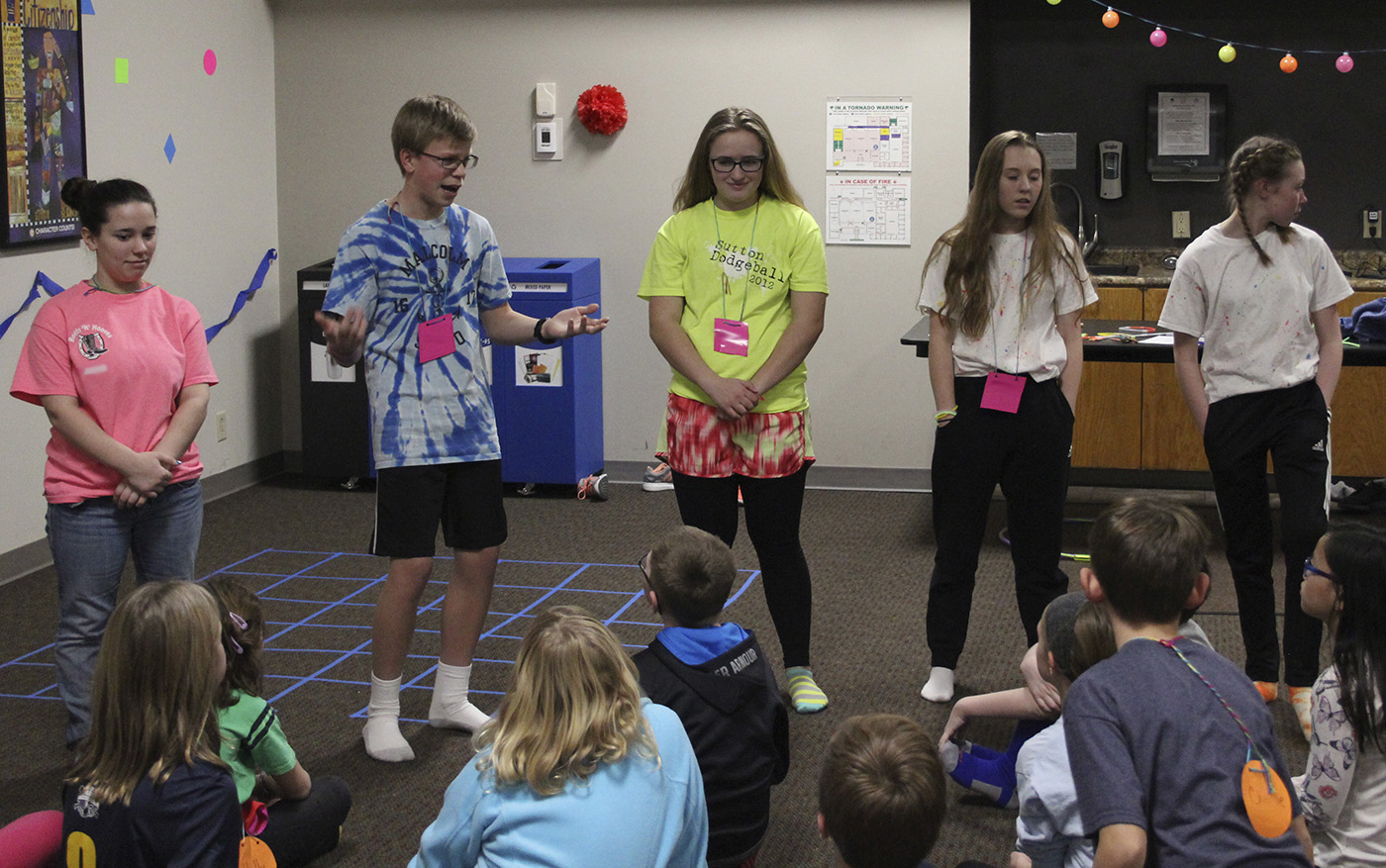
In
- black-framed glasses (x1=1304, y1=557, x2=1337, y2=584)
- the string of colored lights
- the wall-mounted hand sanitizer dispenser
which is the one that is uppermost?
the string of colored lights

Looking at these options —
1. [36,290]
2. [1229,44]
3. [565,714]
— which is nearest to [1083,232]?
[1229,44]

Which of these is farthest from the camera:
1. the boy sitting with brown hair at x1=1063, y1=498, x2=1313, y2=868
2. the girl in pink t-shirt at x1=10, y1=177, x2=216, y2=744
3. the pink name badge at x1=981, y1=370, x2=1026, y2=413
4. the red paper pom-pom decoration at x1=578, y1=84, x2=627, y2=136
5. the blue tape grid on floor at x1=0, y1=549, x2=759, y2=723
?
the red paper pom-pom decoration at x1=578, y1=84, x2=627, y2=136

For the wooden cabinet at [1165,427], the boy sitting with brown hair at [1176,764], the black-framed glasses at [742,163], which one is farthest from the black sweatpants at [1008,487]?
the wooden cabinet at [1165,427]

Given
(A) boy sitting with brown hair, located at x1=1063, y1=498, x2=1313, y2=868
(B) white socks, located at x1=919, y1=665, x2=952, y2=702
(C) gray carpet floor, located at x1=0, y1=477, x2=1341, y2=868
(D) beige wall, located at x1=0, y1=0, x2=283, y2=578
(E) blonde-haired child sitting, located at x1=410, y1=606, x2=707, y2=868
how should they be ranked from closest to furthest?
(A) boy sitting with brown hair, located at x1=1063, y1=498, x2=1313, y2=868
(E) blonde-haired child sitting, located at x1=410, y1=606, x2=707, y2=868
(C) gray carpet floor, located at x1=0, y1=477, x2=1341, y2=868
(B) white socks, located at x1=919, y1=665, x2=952, y2=702
(D) beige wall, located at x1=0, y1=0, x2=283, y2=578

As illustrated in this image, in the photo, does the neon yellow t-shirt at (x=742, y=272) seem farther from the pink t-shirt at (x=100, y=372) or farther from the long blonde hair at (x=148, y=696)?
the long blonde hair at (x=148, y=696)

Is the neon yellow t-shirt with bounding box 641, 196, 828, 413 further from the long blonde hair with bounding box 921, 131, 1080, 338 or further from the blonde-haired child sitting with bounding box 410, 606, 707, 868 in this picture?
the blonde-haired child sitting with bounding box 410, 606, 707, 868

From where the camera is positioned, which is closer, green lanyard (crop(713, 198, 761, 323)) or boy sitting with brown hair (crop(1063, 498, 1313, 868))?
boy sitting with brown hair (crop(1063, 498, 1313, 868))

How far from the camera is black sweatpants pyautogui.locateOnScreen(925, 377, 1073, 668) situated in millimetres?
3238

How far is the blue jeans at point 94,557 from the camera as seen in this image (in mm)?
3035

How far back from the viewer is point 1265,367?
321cm

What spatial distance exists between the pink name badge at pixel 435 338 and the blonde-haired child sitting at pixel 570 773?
4.31 feet

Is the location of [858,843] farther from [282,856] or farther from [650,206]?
[650,206]

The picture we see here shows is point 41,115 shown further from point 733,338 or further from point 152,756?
point 152,756

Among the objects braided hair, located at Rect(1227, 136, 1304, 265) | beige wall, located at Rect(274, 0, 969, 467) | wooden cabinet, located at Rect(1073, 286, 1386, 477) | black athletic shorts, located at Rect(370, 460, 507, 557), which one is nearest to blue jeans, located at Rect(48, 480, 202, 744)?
black athletic shorts, located at Rect(370, 460, 507, 557)
